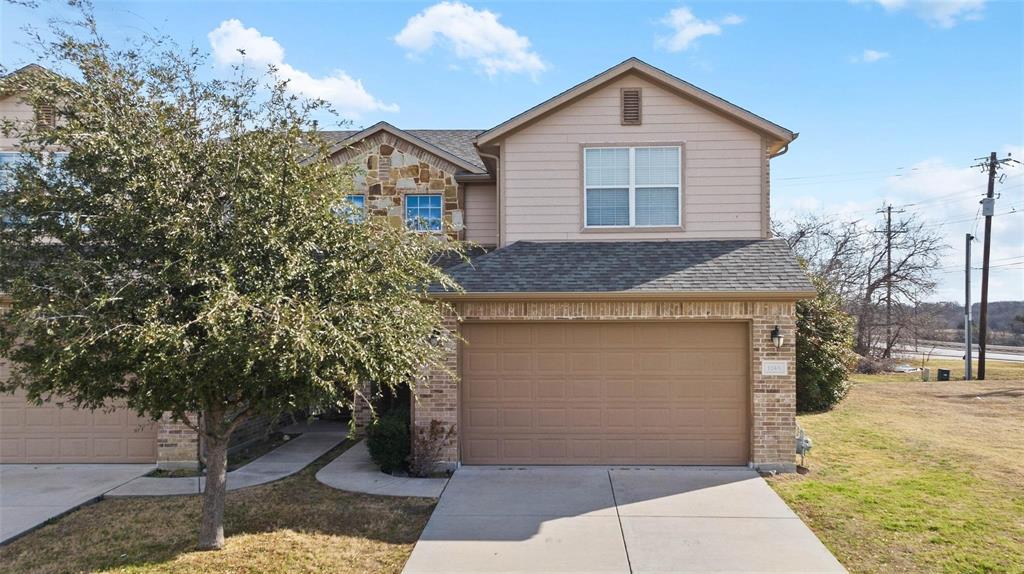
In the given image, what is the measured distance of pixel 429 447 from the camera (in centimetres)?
977

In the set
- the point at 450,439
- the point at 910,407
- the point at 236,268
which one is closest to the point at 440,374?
the point at 450,439

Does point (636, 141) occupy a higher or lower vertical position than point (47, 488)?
higher

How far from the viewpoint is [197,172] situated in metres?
6.16

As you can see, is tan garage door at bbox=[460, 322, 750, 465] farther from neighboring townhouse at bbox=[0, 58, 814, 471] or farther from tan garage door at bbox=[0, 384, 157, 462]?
tan garage door at bbox=[0, 384, 157, 462]

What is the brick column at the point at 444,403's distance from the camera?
995cm

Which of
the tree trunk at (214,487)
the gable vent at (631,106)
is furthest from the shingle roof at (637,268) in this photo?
the tree trunk at (214,487)

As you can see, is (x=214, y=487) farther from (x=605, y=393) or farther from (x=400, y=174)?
(x=400, y=174)

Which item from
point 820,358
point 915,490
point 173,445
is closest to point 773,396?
point 915,490

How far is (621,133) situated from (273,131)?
6380 mm

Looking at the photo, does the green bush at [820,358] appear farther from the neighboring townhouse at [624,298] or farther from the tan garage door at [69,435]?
the tan garage door at [69,435]

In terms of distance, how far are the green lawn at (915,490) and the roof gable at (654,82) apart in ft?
18.4

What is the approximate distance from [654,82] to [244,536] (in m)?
9.26

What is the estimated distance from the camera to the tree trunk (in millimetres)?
6762

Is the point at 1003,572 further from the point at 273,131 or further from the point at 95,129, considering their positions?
the point at 95,129
